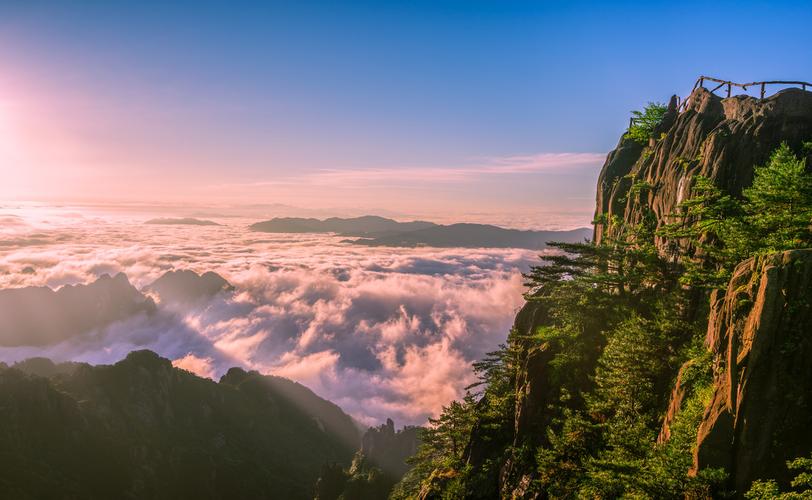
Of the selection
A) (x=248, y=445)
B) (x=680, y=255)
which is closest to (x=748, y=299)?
(x=680, y=255)

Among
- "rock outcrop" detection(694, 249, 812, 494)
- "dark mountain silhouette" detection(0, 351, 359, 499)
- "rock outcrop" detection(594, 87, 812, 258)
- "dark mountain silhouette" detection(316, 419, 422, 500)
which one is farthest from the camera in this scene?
"dark mountain silhouette" detection(0, 351, 359, 499)

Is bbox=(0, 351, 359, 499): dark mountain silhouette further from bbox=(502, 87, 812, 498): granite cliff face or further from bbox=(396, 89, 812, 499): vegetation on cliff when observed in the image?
bbox=(502, 87, 812, 498): granite cliff face

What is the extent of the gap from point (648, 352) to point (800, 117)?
20.1 meters

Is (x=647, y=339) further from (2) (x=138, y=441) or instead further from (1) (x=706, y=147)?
(2) (x=138, y=441)

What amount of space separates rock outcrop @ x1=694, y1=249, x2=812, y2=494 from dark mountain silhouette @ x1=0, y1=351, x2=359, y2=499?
469ft

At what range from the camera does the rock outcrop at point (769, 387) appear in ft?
59.1

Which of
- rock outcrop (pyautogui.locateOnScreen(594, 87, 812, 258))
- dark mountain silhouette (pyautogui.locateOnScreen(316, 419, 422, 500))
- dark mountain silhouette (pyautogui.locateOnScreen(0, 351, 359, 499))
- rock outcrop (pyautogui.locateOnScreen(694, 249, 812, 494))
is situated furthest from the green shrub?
dark mountain silhouette (pyautogui.locateOnScreen(0, 351, 359, 499))

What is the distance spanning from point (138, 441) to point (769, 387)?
170 m

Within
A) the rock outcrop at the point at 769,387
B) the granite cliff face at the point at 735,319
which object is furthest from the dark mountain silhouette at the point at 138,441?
the rock outcrop at the point at 769,387

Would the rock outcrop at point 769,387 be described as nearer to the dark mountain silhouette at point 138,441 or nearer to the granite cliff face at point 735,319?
the granite cliff face at point 735,319

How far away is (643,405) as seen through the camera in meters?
27.5

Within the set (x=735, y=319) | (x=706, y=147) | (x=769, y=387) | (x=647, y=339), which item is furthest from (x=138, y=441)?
(x=769, y=387)

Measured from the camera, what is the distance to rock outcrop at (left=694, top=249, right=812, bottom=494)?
18.0 meters

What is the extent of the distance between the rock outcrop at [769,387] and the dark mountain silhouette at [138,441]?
142869mm
